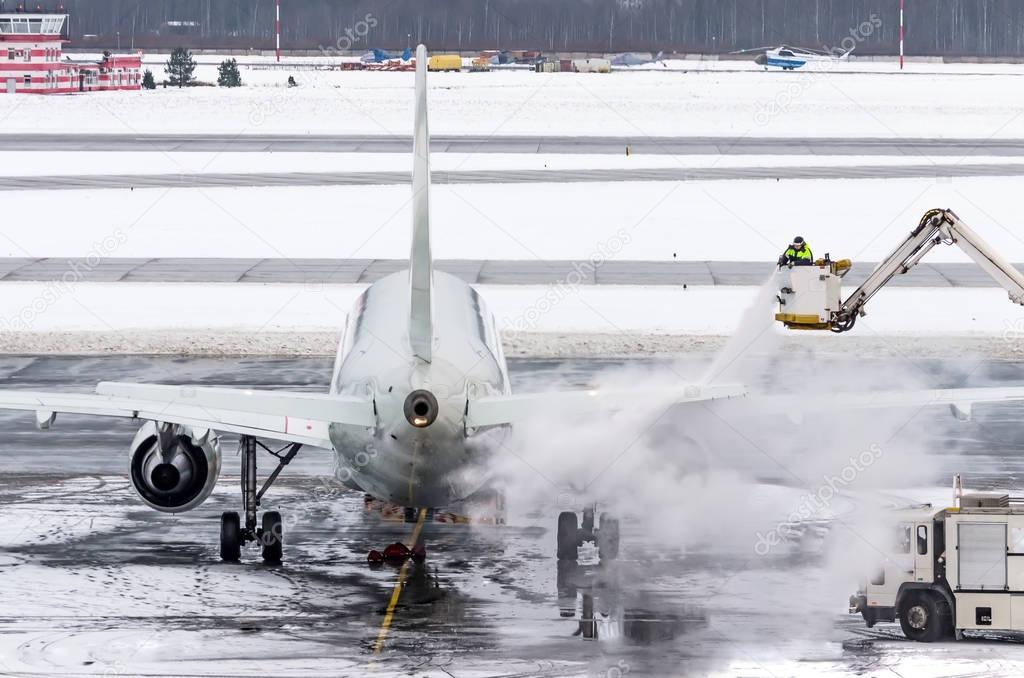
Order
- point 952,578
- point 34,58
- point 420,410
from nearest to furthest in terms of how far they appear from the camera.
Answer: point 420,410 < point 952,578 < point 34,58

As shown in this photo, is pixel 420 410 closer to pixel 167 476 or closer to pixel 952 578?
pixel 167 476

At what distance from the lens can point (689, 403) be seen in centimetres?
2775

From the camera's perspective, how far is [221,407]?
85.0 ft

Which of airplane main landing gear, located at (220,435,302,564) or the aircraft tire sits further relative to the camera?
the aircraft tire

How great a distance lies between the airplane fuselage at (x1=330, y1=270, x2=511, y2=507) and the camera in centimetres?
2427

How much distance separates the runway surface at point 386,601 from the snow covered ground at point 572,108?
82.6 metres

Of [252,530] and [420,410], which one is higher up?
[420,410]

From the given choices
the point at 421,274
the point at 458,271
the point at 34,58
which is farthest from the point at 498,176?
the point at 34,58

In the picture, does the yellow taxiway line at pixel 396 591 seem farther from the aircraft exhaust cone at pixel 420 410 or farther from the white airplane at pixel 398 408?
the aircraft exhaust cone at pixel 420 410

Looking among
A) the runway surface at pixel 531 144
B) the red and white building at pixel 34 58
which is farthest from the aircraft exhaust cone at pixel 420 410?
the red and white building at pixel 34 58

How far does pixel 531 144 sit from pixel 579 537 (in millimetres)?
76681

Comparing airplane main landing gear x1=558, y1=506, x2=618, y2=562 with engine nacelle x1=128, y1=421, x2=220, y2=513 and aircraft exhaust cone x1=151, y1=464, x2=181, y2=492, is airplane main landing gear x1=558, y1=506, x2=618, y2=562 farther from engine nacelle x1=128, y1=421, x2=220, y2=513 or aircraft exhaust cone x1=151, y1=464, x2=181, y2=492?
aircraft exhaust cone x1=151, y1=464, x2=181, y2=492

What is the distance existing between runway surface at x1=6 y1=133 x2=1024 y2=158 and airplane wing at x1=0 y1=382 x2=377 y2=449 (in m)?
71.0

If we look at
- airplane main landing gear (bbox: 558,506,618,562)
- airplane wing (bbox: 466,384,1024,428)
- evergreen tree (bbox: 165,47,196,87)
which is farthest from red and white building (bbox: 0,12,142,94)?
airplane wing (bbox: 466,384,1024,428)
